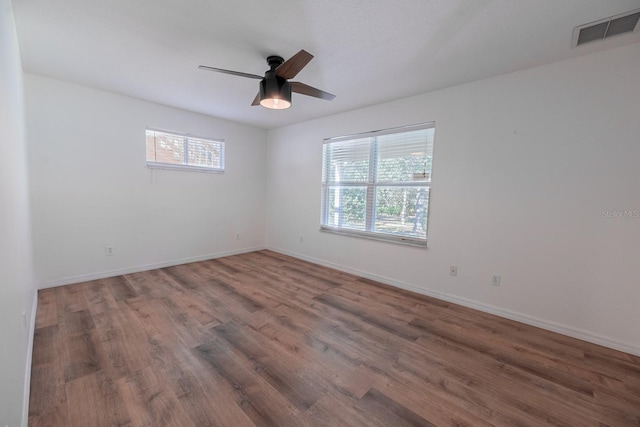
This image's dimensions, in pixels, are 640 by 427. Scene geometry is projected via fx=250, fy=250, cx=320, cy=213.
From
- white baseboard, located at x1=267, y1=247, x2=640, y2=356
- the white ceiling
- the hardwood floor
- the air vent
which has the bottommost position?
the hardwood floor

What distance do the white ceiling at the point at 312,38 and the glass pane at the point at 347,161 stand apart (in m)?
0.98

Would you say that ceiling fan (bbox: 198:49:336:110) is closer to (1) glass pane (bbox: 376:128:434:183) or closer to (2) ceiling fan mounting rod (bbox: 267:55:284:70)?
(2) ceiling fan mounting rod (bbox: 267:55:284:70)

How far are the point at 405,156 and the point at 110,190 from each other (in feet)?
13.4

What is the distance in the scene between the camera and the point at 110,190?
346 cm

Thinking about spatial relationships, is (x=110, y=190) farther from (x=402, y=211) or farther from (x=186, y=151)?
(x=402, y=211)

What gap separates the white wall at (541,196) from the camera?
84.2 inches

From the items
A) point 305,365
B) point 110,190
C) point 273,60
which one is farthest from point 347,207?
point 110,190

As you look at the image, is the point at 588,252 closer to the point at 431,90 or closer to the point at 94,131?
the point at 431,90

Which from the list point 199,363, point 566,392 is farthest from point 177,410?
point 566,392

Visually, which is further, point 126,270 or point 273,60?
point 126,270

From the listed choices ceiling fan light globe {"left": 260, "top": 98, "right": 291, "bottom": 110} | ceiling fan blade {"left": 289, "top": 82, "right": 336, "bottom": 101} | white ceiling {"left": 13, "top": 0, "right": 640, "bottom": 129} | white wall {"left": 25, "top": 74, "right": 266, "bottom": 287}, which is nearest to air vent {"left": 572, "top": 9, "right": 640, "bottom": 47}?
white ceiling {"left": 13, "top": 0, "right": 640, "bottom": 129}

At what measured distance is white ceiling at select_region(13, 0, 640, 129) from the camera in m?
1.75

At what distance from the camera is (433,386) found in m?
1.70

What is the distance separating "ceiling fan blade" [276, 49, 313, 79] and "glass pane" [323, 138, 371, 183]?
185cm
